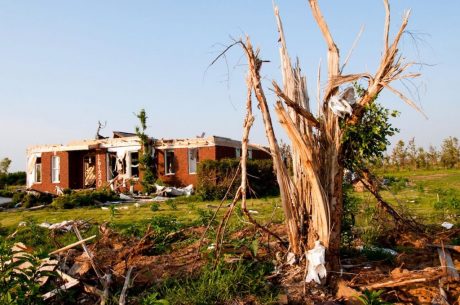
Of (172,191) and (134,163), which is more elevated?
(134,163)

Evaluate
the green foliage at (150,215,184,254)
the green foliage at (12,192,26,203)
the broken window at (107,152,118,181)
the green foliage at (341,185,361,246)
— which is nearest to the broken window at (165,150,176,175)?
the broken window at (107,152,118,181)

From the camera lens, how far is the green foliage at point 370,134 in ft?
15.6

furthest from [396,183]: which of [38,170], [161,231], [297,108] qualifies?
[38,170]

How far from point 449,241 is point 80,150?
75.4ft

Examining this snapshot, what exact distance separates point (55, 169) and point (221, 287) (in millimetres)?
24107

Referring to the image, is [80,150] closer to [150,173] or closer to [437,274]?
[150,173]

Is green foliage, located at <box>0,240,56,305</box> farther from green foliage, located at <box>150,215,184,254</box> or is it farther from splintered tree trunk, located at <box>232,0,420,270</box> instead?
splintered tree trunk, located at <box>232,0,420,270</box>

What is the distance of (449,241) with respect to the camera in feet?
20.6

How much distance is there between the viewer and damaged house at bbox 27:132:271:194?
22.7 m

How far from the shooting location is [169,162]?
2352 cm

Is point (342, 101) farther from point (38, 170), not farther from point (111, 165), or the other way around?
point (38, 170)

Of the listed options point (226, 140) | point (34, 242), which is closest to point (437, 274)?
point (34, 242)

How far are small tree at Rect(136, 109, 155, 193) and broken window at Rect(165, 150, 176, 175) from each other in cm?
73

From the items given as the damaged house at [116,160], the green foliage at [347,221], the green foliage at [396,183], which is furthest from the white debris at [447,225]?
the damaged house at [116,160]
